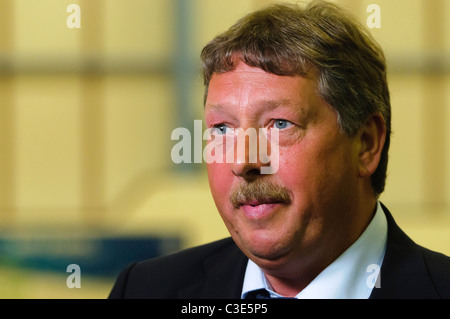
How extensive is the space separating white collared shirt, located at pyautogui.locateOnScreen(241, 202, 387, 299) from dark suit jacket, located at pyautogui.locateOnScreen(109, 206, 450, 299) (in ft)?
0.07

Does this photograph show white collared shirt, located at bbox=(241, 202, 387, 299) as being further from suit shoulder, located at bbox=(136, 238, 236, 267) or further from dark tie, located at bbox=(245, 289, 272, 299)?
suit shoulder, located at bbox=(136, 238, 236, 267)

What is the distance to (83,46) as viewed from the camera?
4570 mm

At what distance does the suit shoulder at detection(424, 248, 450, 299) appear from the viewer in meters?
1.48

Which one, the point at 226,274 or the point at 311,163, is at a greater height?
the point at 311,163

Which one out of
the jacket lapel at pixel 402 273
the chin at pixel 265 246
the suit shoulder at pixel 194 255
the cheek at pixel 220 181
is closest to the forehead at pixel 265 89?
the cheek at pixel 220 181

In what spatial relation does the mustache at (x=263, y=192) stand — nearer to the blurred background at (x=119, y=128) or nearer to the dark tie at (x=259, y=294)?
the dark tie at (x=259, y=294)

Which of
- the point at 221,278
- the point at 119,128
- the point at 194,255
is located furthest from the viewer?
the point at 119,128

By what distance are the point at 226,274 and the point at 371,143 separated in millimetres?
436

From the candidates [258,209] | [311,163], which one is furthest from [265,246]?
[311,163]

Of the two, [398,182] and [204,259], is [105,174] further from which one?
[204,259]

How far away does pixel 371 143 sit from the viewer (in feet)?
5.00

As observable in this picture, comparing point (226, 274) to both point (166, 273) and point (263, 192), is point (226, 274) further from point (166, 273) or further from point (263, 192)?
point (263, 192)

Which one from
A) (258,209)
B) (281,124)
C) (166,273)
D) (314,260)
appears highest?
(281,124)

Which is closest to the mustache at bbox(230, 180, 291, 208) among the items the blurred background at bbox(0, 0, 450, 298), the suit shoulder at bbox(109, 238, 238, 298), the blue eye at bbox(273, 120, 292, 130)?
the blue eye at bbox(273, 120, 292, 130)
